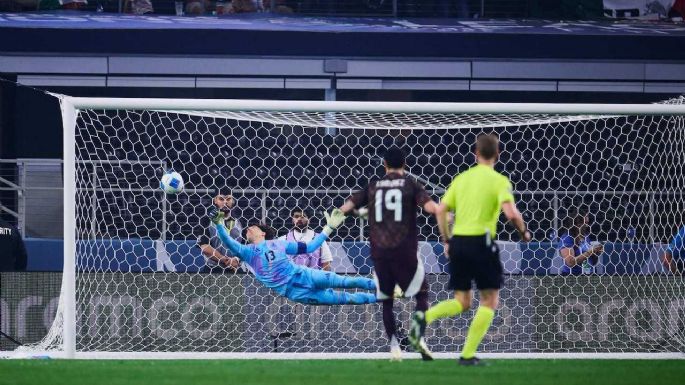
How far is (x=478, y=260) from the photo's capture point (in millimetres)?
Answer: 9000

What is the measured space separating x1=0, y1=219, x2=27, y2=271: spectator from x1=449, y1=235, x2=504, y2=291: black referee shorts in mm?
6221

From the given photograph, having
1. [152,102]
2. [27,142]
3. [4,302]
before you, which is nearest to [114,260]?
[4,302]

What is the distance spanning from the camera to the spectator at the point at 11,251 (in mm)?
13539

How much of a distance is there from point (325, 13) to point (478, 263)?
40.7ft

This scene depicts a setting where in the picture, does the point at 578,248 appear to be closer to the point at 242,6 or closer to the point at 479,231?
the point at 479,231

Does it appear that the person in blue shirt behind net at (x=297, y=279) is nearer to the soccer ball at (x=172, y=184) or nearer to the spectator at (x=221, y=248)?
the soccer ball at (x=172, y=184)

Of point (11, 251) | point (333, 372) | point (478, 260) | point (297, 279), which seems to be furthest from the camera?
point (11, 251)

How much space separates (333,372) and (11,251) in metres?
6.01

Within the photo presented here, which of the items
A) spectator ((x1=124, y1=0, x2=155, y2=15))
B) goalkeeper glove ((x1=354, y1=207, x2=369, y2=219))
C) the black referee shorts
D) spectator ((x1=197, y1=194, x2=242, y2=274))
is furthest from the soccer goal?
spectator ((x1=124, y1=0, x2=155, y2=15))

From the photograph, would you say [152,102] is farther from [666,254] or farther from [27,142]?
[27,142]

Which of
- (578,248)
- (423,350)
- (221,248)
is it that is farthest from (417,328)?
(221,248)

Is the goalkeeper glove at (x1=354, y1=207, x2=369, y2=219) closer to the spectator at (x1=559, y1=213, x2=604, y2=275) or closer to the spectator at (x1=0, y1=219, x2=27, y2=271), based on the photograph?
the spectator at (x1=559, y1=213, x2=604, y2=275)

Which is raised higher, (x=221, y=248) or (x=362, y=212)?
(x=362, y=212)

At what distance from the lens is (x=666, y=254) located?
1222 cm
